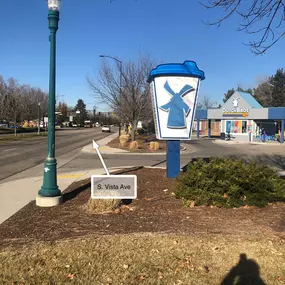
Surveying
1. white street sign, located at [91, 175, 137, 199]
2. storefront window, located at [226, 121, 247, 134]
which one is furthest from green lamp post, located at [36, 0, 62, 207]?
storefront window, located at [226, 121, 247, 134]

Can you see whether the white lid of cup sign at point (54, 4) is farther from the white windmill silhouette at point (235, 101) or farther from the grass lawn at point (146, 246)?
the white windmill silhouette at point (235, 101)

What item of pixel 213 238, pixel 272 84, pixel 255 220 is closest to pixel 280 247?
pixel 213 238

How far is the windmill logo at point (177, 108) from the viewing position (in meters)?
8.77

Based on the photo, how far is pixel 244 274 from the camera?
3.72 metres

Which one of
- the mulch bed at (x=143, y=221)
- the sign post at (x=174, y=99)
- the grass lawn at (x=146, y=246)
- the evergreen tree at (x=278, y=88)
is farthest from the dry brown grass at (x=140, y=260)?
the evergreen tree at (x=278, y=88)

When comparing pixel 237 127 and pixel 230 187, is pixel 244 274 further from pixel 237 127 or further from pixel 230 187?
pixel 237 127

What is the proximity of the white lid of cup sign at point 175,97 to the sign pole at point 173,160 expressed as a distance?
25 centimetres

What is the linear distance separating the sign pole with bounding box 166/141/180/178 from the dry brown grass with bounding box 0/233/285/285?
4440 mm

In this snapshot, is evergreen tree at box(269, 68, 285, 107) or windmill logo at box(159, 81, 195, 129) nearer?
windmill logo at box(159, 81, 195, 129)

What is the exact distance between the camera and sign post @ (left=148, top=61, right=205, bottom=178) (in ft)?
28.6

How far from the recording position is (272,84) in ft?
276

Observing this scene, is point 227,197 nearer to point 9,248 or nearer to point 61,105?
point 9,248

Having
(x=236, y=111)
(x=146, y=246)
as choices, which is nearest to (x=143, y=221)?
(x=146, y=246)

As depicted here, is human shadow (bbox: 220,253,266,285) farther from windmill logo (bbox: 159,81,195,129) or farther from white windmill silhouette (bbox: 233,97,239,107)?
white windmill silhouette (bbox: 233,97,239,107)
